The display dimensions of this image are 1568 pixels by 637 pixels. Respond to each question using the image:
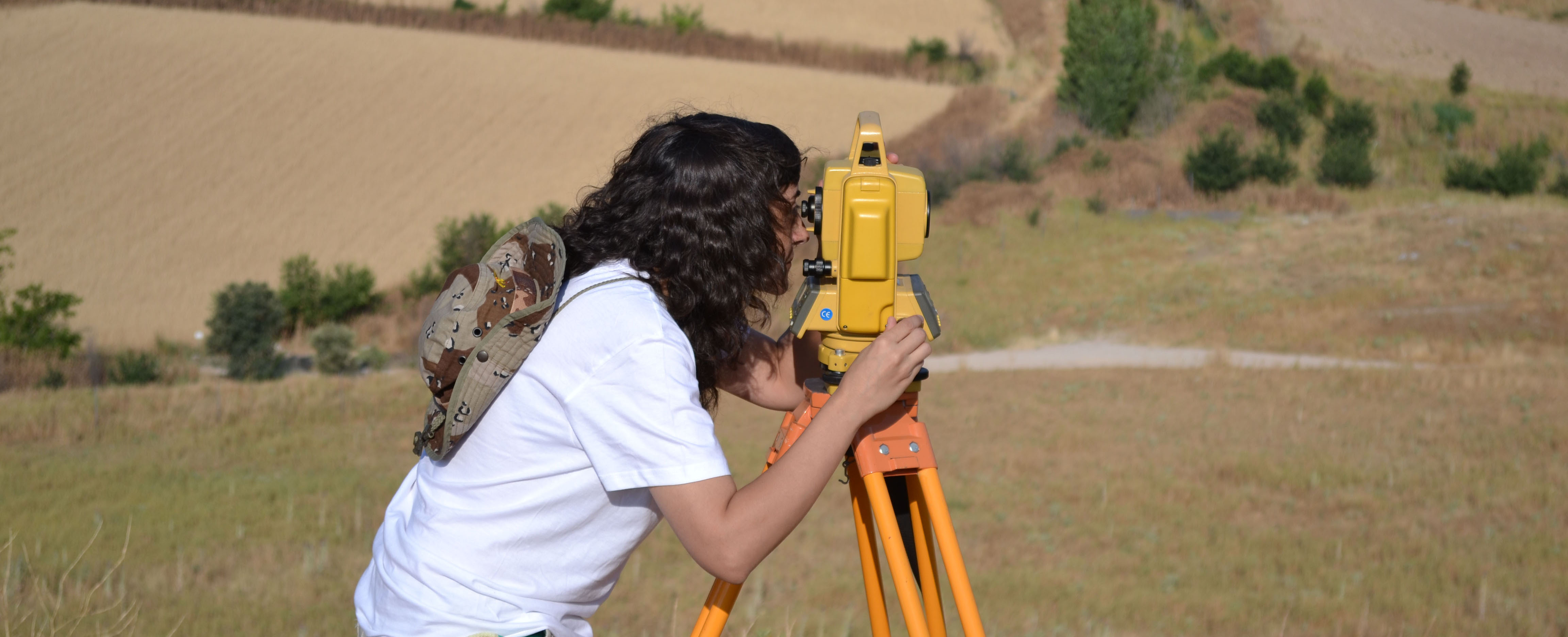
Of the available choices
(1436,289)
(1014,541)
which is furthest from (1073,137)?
(1014,541)

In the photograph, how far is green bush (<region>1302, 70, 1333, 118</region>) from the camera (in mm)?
27094

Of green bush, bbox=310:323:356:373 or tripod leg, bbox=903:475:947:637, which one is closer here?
tripod leg, bbox=903:475:947:637

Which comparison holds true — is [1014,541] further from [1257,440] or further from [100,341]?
[100,341]

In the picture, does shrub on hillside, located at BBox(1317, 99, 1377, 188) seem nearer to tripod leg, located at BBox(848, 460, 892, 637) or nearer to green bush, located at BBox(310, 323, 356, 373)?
green bush, located at BBox(310, 323, 356, 373)

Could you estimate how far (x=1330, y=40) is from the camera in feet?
105

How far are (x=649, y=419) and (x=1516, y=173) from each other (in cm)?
2537

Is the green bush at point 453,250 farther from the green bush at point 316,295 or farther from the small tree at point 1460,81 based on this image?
the small tree at point 1460,81

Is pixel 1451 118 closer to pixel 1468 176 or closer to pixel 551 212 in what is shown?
pixel 1468 176

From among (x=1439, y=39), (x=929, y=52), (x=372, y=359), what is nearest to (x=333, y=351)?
(x=372, y=359)

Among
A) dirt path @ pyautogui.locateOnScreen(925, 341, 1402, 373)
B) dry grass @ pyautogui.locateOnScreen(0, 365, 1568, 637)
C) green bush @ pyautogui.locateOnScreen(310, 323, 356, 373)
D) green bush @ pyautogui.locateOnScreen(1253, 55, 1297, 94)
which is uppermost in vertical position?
green bush @ pyautogui.locateOnScreen(1253, 55, 1297, 94)

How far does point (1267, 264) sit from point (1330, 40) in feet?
65.5

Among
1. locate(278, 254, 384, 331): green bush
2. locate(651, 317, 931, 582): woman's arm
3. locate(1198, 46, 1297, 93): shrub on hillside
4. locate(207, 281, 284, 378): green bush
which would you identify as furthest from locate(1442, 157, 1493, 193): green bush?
locate(651, 317, 931, 582): woman's arm

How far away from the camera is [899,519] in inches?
74.7

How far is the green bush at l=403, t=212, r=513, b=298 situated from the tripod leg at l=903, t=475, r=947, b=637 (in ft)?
52.2
